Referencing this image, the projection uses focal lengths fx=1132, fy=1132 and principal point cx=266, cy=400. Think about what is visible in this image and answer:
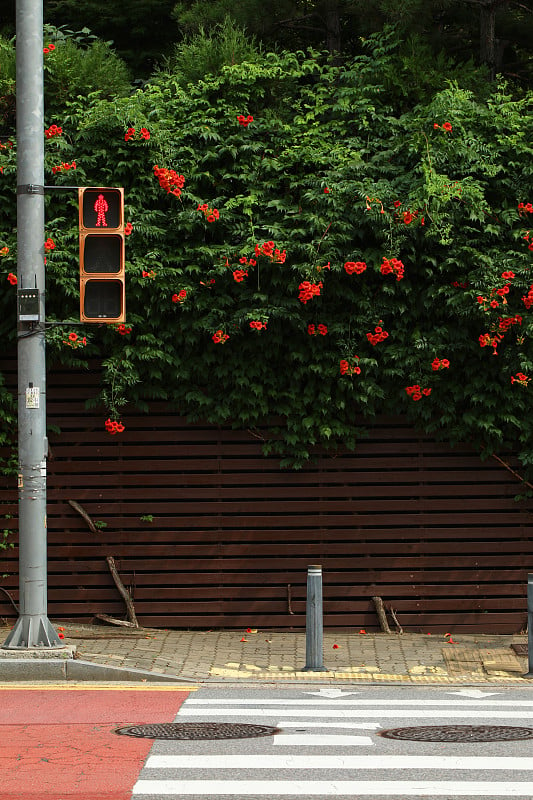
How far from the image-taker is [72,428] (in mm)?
12375

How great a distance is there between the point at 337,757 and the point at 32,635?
3819mm

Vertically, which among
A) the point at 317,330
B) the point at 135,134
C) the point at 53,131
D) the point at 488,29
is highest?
the point at 488,29

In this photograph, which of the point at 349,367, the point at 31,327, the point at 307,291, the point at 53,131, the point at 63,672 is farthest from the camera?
the point at 53,131

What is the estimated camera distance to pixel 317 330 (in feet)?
39.7

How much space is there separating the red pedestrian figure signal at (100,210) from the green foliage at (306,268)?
176cm

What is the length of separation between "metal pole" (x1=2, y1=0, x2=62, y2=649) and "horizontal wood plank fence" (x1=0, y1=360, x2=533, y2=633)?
2130 millimetres

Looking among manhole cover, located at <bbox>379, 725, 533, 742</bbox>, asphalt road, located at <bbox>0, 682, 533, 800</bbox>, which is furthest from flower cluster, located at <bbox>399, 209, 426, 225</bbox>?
manhole cover, located at <bbox>379, 725, 533, 742</bbox>

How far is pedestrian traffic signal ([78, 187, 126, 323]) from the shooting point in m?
10.0

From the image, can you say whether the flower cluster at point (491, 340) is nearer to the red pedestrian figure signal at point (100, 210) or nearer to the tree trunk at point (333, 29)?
the red pedestrian figure signal at point (100, 210)

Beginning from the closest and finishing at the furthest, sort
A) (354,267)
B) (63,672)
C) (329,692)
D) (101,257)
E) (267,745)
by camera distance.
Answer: (267,745) → (329,692) → (63,672) → (101,257) → (354,267)

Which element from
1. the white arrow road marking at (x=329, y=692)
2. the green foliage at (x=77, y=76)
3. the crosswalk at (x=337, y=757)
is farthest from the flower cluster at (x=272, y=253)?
the crosswalk at (x=337, y=757)

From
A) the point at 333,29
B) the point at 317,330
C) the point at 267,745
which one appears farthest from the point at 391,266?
the point at 333,29

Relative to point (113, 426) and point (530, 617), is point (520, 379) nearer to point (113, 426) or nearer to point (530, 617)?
point (530, 617)

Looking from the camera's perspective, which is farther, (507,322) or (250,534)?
(250,534)
